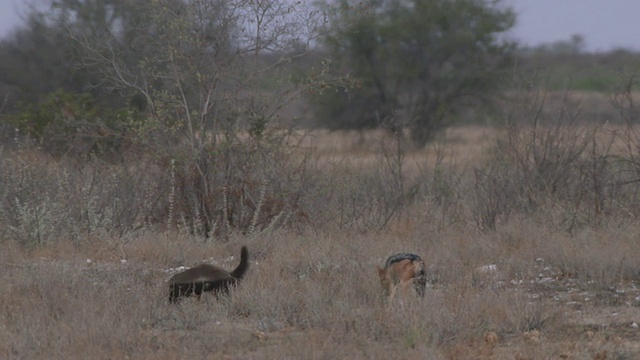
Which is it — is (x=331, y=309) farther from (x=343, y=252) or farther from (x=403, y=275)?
(x=343, y=252)

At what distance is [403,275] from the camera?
655 centimetres

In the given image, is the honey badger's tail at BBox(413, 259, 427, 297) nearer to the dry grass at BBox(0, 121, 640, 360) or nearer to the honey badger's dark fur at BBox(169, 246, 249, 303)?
the dry grass at BBox(0, 121, 640, 360)

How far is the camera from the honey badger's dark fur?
6.72m

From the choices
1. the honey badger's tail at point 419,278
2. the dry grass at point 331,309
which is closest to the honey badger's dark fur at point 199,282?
the dry grass at point 331,309

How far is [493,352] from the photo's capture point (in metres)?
5.54

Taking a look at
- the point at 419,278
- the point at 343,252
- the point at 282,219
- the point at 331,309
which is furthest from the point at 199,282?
the point at 282,219

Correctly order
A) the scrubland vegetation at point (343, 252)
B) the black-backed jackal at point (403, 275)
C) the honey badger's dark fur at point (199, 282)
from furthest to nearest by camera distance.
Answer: the honey badger's dark fur at point (199, 282) → the black-backed jackal at point (403, 275) → the scrubland vegetation at point (343, 252)

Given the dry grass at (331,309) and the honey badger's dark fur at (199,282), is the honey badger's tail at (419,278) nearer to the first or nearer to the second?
the dry grass at (331,309)

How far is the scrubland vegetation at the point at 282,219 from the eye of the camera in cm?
586

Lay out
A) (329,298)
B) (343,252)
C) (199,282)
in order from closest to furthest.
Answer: (329,298) < (199,282) < (343,252)

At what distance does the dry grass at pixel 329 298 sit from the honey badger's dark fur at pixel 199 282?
4.0 inches

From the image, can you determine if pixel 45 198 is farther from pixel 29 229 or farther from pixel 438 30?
pixel 438 30

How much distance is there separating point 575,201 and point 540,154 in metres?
0.85

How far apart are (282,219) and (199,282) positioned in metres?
3.65
